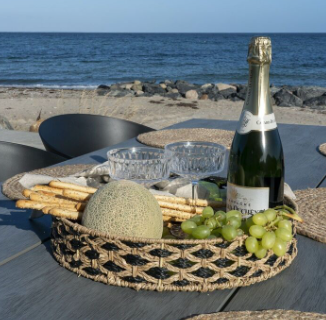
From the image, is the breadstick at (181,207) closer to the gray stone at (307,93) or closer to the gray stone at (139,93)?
the gray stone at (307,93)

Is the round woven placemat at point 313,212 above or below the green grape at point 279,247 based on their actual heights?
below

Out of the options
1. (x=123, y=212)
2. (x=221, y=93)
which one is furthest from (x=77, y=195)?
(x=221, y=93)

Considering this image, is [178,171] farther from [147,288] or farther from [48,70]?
[48,70]

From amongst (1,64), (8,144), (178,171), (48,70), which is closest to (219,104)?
(8,144)

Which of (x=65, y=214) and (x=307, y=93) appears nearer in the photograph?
(x=65, y=214)

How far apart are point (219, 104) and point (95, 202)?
11.5m

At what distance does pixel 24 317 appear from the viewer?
2.79ft

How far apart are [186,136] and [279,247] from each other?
1.71 metres

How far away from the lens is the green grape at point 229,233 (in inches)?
34.7

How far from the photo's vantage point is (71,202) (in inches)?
40.6

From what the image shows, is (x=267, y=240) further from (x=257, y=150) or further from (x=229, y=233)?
(x=257, y=150)

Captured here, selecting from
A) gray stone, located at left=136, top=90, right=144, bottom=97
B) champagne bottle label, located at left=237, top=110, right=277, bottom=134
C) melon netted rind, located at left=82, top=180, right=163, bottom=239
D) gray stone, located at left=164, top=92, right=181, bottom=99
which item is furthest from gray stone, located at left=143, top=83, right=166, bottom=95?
melon netted rind, located at left=82, top=180, right=163, bottom=239

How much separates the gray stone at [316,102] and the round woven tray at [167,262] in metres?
11.8

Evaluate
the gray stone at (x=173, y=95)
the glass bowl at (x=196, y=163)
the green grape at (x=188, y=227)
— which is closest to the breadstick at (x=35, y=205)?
the green grape at (x=188, y=227)
